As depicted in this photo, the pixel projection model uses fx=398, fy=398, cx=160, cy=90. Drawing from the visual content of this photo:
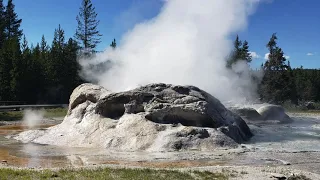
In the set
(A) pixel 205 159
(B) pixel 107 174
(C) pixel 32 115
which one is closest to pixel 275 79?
(C) pixel 32 115

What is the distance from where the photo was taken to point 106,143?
1697cm

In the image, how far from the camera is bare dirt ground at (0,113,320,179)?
11.5 meters

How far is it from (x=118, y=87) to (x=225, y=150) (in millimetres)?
9379

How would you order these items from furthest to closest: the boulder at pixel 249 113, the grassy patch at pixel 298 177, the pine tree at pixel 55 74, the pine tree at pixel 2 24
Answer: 1. the pine tree at pixel 2 24
2. the pine tree at pixel 55 74
3. the boulder at pixel 249 113
4. the grassy patch at pixel 298 177

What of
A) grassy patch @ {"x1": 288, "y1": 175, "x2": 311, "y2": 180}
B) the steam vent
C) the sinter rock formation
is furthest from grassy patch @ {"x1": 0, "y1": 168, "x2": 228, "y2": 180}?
the sinter rock formation

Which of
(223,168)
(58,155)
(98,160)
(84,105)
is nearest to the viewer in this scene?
(223,168)

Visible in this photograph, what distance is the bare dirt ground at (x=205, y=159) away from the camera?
11.5m

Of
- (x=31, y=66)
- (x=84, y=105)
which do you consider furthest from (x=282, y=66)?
(x=84, y=105)

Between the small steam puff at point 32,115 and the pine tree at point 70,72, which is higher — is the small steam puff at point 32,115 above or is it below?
below

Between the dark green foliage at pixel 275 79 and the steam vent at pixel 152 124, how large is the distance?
3797 cm

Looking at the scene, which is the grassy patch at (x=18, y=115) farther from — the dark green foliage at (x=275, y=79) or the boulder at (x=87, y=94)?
the dark green foliage at (x=275, y=79)

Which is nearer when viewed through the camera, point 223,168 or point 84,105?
point 223,168

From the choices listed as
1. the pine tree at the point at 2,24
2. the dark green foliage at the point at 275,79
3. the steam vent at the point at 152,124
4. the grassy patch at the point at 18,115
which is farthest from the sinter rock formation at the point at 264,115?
the pine tree at the point at 2,24

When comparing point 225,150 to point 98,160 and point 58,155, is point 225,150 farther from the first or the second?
point 58,155
